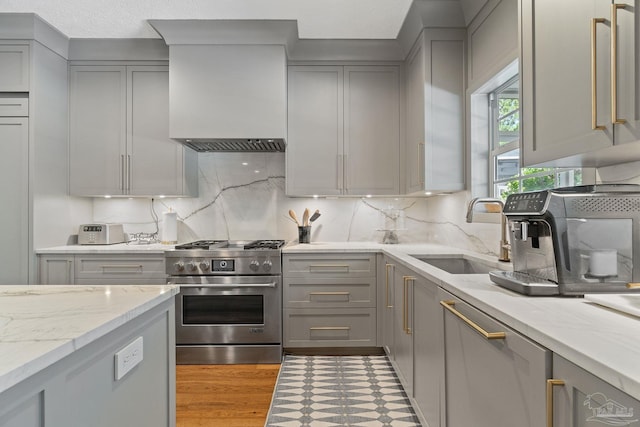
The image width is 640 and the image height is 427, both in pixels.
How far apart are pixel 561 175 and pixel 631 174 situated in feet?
1.95

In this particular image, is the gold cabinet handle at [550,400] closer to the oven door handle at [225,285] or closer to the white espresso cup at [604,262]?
the white espresso cup at [604,262]

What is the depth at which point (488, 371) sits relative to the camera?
114 cm

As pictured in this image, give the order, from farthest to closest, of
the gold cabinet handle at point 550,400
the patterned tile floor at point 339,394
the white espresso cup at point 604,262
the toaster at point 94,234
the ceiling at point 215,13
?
the toaster at point 94,234 → the ceiling at point 215,13 → the patterned tile floor at point 339,394 → the white espresso cup at point 604,262 → the gold cabinet handle at point 550,400

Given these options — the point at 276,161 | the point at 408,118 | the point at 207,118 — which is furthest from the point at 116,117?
the point at 408,118

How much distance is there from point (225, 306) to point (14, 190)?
5.98 ft

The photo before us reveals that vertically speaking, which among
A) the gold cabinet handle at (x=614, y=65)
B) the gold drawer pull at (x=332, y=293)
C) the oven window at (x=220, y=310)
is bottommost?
the oven window at (x=220, y=310)

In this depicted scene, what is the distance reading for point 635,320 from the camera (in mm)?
912

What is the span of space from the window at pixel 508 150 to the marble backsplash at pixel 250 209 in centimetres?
104

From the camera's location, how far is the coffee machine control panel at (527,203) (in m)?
1.15

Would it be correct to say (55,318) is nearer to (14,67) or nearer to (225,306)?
(225,306)

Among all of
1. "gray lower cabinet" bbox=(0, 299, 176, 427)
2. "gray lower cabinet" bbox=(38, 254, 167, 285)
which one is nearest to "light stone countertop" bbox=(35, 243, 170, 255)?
"gray lower cabinet" bbox=(38, 254, 167, 285)

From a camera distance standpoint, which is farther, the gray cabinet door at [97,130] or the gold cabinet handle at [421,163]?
the gray cabinet door at [97,130]

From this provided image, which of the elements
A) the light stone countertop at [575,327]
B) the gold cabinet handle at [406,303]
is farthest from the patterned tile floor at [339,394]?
the light stone countertop at [575,327]

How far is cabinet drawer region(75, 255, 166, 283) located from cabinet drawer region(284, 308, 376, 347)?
1.10m
